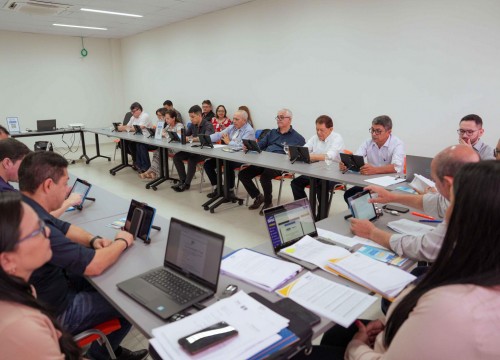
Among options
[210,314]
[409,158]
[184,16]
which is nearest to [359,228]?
[210,314]

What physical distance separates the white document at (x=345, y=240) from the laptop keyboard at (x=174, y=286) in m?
0.80

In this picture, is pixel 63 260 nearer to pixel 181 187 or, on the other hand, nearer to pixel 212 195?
pixel 212 195

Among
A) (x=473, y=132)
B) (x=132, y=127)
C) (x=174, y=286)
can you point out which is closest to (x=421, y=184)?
(x=473, y=132)

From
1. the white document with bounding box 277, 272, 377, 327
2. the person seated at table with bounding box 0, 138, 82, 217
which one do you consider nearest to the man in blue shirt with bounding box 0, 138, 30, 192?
the person seated at table with bounding box 0, 138, 82, 217

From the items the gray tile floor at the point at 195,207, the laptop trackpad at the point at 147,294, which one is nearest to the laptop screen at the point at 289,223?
the laptop trackpad at the point at 147,294

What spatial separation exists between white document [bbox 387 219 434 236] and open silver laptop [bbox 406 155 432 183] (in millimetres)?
943

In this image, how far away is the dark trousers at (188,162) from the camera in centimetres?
552

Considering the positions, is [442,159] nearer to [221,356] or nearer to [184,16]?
[221,356]

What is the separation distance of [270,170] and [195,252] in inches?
125

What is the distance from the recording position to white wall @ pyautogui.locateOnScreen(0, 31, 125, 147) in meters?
8.55

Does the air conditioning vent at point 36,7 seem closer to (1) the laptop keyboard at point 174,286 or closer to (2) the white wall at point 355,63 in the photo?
(2) the white wall at point 355,63

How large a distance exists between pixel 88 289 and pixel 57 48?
9.31m

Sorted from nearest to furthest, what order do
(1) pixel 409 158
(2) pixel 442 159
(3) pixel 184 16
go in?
(2) pixel 442 159
(1) pixel 409 158
(3) pixel 184 16

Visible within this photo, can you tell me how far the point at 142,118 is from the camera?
288 inches
